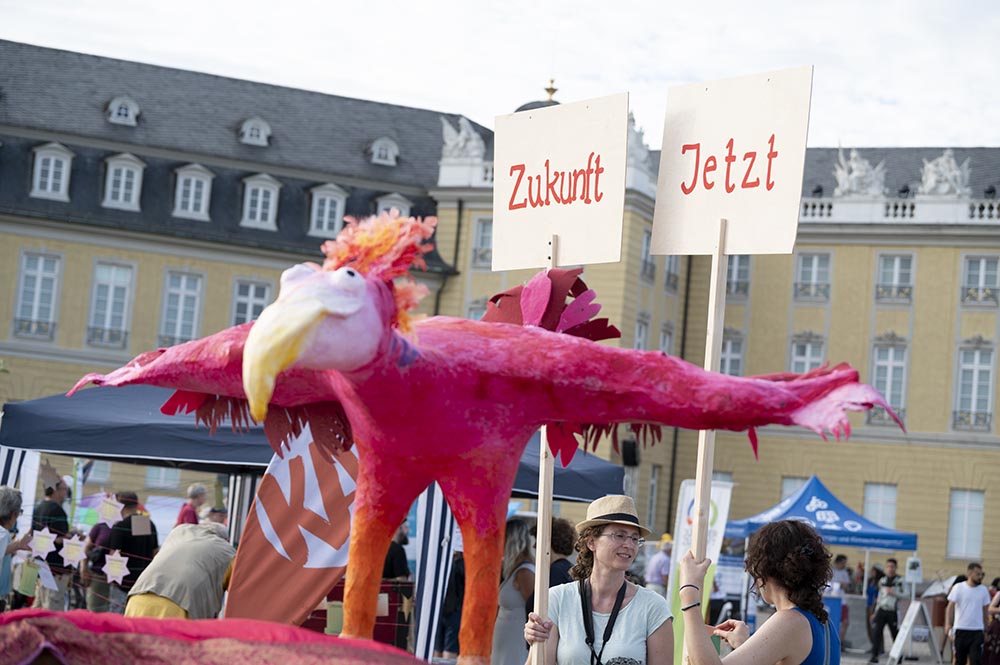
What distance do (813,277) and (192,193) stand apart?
56.8ft

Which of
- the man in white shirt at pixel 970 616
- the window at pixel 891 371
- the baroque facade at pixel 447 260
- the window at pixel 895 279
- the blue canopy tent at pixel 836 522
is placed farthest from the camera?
the window at pixel 891 371

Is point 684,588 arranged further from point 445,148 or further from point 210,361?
point 445,148

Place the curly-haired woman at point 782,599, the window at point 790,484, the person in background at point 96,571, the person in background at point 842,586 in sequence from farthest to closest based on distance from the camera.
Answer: the window at point 790,484
the person in background at point 842,586
the person in background at point 96,571
the curly-haired woman at point 782,599

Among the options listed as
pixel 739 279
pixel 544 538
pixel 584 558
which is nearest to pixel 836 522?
pixel 739 279

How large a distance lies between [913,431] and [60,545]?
3168 cm

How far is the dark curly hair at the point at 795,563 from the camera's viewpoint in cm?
446

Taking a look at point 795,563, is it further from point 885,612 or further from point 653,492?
point 653,492

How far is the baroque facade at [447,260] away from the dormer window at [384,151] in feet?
0.21

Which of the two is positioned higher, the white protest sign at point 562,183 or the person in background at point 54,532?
the white protest sign at point 562,183

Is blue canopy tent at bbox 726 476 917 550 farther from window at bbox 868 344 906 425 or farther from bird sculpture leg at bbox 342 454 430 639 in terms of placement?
bird sculpture leg at bbox 342 454 430 639

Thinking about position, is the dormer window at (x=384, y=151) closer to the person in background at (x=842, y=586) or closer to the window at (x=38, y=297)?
the window at (x=38, y=297)

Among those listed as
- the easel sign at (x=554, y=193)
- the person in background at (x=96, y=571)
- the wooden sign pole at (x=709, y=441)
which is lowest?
the person in background at (x=96, y=571)

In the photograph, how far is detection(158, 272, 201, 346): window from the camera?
A: 3894 cm

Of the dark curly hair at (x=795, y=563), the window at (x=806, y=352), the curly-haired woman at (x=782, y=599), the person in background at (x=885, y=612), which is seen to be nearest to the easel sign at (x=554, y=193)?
the curly-haired woman at (x=782, y=599)
